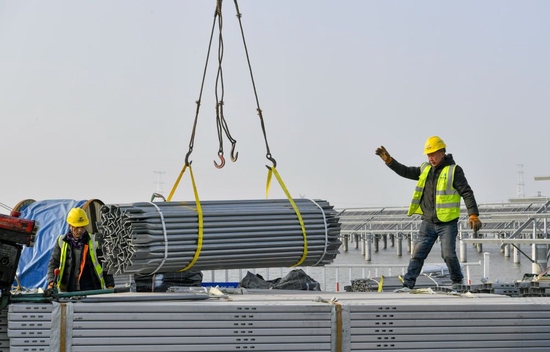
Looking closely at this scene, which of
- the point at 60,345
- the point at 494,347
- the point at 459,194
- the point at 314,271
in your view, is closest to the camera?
the point at 60,345

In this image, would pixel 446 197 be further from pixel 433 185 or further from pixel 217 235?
pixel 217 235

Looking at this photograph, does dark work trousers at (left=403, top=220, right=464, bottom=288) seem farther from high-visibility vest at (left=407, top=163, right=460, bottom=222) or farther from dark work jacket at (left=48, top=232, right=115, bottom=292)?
dark work jacket at (left=48, top=232, right=115, bottom=292)

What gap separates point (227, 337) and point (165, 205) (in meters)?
2.21

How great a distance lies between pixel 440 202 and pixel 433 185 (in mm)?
257

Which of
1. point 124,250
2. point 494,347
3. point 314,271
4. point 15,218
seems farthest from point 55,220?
point 314,271

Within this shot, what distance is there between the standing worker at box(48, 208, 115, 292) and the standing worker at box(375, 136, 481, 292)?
3.66 meters

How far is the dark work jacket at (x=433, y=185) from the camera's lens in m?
10.0

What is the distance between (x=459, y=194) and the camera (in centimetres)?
1013

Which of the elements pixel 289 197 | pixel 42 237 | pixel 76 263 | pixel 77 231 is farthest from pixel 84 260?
A: pixel 42 237

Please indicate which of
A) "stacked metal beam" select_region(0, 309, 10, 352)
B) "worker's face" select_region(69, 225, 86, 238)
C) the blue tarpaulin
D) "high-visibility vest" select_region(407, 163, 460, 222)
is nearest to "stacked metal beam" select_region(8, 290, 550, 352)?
"stacked metal beam" select_region(0, 309, 10, 352)

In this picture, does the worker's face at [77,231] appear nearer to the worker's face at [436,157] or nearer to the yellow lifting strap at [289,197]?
the yellow lifting strap at [289,197]

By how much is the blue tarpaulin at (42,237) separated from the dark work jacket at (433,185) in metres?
8.14

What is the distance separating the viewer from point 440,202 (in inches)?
402

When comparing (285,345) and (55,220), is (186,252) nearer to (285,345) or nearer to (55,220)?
(285,345)
